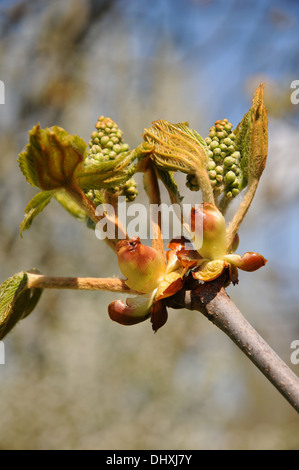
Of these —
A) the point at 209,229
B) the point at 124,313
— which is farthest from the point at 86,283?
the point at 209,229

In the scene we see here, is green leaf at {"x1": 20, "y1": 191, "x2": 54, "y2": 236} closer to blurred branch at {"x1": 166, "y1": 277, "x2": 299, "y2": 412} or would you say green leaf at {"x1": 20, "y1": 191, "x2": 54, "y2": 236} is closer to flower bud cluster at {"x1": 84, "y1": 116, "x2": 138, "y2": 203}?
flower bud cluster at {"x1": 84, "y1": 116, "x2": 138, "y2": 203}

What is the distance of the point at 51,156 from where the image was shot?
514 mm

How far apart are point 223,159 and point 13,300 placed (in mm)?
308

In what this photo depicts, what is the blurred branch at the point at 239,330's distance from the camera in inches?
17.6

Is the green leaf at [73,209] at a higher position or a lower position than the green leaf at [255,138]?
lower

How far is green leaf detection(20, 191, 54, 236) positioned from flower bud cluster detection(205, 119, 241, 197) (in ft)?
0.65

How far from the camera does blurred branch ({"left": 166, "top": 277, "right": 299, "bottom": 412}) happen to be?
0.45m

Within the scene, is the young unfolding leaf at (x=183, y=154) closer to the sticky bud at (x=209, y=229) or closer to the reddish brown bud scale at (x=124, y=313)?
the sticky bud at (x=209, y=229)

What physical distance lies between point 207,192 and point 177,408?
1.83m

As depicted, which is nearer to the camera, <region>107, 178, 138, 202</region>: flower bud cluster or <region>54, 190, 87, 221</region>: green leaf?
<region>107, 178, 138, 202</region>: flower bud cluster

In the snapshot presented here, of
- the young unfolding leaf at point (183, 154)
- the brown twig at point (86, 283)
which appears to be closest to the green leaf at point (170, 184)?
the young unfolding leaf at point (183, 154)

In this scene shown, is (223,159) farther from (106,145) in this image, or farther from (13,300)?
(13,300)

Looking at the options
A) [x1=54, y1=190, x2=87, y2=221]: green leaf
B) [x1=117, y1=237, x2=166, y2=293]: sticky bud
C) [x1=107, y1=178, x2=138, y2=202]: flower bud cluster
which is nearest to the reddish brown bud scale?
[x1=117, y1=237, x2=166, y2=293]: sticky bud

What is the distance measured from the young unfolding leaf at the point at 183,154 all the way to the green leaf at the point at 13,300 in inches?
8.7
